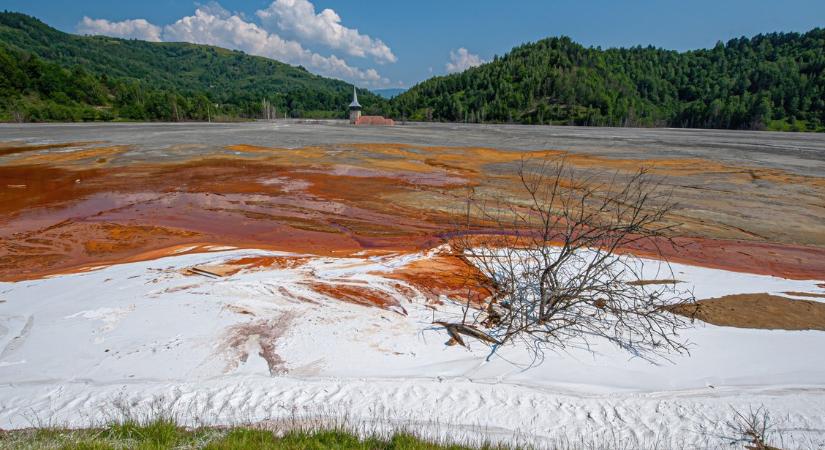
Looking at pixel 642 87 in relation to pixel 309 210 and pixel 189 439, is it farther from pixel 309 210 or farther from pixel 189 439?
pixel 189 439

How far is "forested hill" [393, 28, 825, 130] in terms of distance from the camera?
93.8m

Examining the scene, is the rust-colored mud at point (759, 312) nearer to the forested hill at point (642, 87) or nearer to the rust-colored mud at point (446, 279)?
the rust-colored mud at point (446, 279)

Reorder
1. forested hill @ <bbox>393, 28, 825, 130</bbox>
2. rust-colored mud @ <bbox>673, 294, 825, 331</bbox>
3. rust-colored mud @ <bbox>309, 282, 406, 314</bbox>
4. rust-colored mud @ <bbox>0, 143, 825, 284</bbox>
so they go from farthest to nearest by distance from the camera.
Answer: forested hill @ <bbox>393, 28, 825, 130</bbox>
rust-colored mud @ <bbox>0, 143, 825, 284</bbox>
rust-colored mud @ <bbox>309, 282, 406, 314</bbox>
rust-colored mud @ <bbox>673, 294, 825, 331</bbox>

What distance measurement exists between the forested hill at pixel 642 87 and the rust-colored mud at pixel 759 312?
95.8m

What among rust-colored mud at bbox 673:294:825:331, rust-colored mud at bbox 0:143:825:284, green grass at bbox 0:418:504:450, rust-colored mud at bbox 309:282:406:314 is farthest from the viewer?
rust-colored mud at bbox 0:143:825:284

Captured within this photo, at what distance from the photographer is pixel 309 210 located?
37.5 ft

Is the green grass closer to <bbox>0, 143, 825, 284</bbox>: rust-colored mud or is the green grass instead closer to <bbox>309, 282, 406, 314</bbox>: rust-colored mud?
<bbox>309, 282, 406, 314</bbox>: rust-colored mud

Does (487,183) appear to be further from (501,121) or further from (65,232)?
(501,121)

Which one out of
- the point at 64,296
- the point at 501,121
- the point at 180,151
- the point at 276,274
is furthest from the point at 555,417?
the point at 501,121

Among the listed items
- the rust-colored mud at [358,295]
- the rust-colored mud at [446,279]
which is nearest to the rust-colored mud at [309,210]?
the rust-colored mud at [446,279]

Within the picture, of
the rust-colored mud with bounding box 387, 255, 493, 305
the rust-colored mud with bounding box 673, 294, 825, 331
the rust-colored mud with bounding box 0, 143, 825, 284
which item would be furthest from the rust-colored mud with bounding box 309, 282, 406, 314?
the rust-colored mud with bounding box 673, 294, 825, 331

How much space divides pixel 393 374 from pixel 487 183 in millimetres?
11814

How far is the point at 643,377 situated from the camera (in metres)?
4.82

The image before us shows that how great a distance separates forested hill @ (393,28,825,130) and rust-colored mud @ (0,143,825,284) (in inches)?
3467
